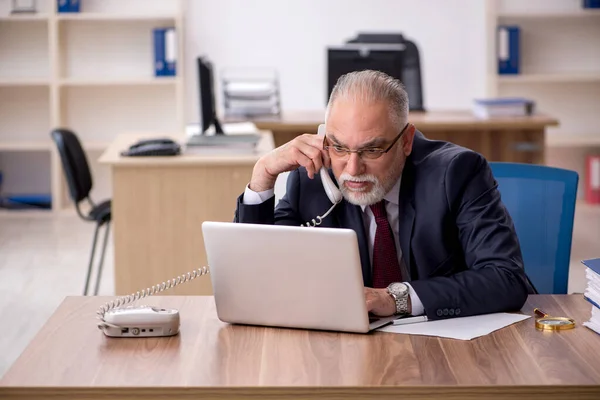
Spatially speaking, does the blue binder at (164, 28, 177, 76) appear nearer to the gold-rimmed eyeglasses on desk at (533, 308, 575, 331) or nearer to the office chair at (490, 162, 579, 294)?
the office chair at (490, 162, 579, 294)

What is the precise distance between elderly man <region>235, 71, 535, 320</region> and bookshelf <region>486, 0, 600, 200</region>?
15.0 feet

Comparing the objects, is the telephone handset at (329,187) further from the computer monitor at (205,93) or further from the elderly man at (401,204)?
the computer monitor at (205,93)

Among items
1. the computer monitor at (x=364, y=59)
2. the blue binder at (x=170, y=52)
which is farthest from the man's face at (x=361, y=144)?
the blue binder at (x=170, y=52)

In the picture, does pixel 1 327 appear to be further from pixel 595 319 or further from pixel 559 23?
pixel 559 23

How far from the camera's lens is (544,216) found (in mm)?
2645

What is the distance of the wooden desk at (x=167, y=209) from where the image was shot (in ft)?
13.4

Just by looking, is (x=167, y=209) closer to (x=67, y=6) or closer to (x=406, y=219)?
(x=406, y=219)

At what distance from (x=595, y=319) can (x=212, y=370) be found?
2.46 ft

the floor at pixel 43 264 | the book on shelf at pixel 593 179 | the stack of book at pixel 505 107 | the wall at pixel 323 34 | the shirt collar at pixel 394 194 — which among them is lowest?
the floor at pixel 43 264

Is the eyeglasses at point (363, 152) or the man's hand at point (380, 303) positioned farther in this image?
the eyeglasses at point (363, 152)

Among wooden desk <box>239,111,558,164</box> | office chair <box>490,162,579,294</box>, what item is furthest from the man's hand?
wooden desk <box>239,111,558,164</box>

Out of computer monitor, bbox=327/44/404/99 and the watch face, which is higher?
computer monitor, bbox=327/44/404/99

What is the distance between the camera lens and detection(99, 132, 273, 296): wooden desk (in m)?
4.07

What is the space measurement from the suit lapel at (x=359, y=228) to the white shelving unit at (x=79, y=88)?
14.9 ft
